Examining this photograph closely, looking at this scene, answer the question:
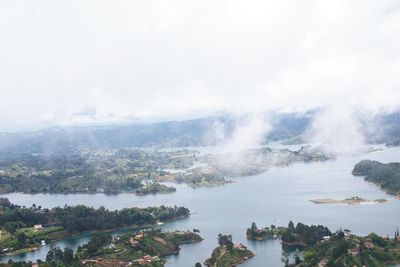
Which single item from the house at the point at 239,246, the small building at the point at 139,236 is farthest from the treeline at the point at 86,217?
the house at the point at 239,246

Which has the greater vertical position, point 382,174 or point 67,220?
point 382,174

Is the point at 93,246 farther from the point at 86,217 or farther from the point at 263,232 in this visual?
the point at 263,232

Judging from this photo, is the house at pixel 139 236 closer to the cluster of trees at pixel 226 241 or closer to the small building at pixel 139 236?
the small building at pixel 139 236

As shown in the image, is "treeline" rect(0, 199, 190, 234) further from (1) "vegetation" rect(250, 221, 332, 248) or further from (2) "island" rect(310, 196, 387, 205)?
(2) "island" rect(310, 196, 387, 205)

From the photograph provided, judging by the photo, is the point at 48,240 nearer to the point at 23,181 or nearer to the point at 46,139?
the point at 23,181

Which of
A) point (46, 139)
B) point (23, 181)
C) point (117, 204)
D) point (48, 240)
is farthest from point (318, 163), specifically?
point (46, 139)

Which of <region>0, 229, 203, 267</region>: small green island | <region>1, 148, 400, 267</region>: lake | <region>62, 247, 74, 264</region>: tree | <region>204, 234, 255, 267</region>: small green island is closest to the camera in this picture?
<region>62, 247, 74, 264</region>: tree

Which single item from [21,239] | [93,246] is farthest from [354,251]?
[21,239]

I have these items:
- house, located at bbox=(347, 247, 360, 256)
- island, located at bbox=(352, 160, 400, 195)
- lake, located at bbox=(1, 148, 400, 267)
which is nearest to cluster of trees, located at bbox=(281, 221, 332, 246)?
lake, located at bbox=(1, 148, 400, 267)
